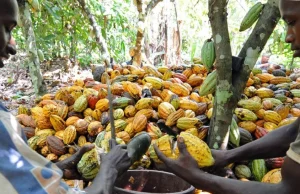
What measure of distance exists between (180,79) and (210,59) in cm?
114

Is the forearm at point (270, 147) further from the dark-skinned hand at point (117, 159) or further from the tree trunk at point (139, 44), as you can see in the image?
the tree trunk at point (139, 44)

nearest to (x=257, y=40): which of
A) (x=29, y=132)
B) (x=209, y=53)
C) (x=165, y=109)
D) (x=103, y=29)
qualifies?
(x=209, y=53)

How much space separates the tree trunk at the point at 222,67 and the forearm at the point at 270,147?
0.94 ft

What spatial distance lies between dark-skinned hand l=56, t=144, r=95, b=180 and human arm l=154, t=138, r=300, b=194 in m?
0.39

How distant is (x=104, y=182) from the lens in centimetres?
138

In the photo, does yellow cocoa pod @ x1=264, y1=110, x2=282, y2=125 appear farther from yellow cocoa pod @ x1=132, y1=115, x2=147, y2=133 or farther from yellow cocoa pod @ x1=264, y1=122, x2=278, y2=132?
yellow cocoa pod @ x1=132, y1=115, x2=147, y2=133

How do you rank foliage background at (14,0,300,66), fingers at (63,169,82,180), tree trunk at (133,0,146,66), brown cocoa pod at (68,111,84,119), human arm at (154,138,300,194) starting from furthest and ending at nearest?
foliage background at (14,0,300,66)
tree trunk at (133,0,146,66)
brown cocoa pod at (68,111,84,119)
fingers at (63,169,82,180)
human arm at (154,138,300,194)

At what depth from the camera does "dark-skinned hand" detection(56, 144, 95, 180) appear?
1782 millimetres

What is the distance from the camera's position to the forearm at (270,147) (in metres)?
1.78

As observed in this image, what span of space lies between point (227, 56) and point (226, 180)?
861 millimetres

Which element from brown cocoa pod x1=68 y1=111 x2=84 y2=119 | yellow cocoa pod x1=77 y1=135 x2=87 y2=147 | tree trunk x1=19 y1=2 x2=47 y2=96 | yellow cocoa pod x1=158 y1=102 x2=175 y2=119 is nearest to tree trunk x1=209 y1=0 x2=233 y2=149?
yellow cocoa pod x1=158 y1=102 x2=175 y2=119

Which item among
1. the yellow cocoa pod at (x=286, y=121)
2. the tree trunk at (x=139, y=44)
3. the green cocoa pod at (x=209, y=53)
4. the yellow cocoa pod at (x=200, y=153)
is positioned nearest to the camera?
the yellow cocoa pod at (x=200, y=153)

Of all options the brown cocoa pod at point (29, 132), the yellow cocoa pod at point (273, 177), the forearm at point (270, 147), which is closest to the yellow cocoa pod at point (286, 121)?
the yellow cocoa pod at point (273, 177)

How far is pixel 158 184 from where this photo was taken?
1979mm
